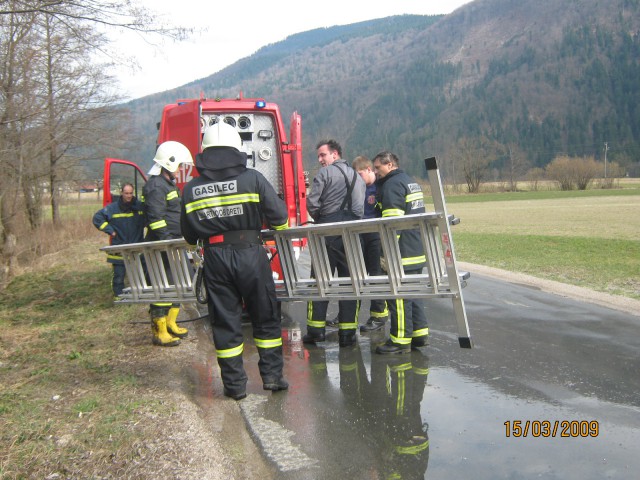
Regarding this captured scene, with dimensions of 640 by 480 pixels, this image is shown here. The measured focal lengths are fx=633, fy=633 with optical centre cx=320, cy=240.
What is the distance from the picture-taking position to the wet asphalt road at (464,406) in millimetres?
3766

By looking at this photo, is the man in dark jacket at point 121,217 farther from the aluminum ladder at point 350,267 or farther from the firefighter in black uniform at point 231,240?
the firefighter in black uniform at point 231,240

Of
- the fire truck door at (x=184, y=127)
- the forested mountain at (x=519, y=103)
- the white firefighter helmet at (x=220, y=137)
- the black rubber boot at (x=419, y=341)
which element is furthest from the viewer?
the forested mountain at (x=519, y=103)

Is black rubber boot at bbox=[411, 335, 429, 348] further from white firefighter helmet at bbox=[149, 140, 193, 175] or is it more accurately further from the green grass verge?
the green grass verge

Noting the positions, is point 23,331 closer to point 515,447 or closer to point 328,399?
point 328,399

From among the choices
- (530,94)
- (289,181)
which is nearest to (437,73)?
(530,94)

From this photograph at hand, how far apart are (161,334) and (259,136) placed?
3.93 metres

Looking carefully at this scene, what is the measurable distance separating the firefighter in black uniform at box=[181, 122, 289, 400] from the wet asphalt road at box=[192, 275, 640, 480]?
0.44 m

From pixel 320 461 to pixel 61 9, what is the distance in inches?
227

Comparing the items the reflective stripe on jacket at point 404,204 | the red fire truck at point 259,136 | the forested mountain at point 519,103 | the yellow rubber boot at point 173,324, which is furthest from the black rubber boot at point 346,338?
the forested mountain at point 519,103

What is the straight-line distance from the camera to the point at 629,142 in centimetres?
12875
